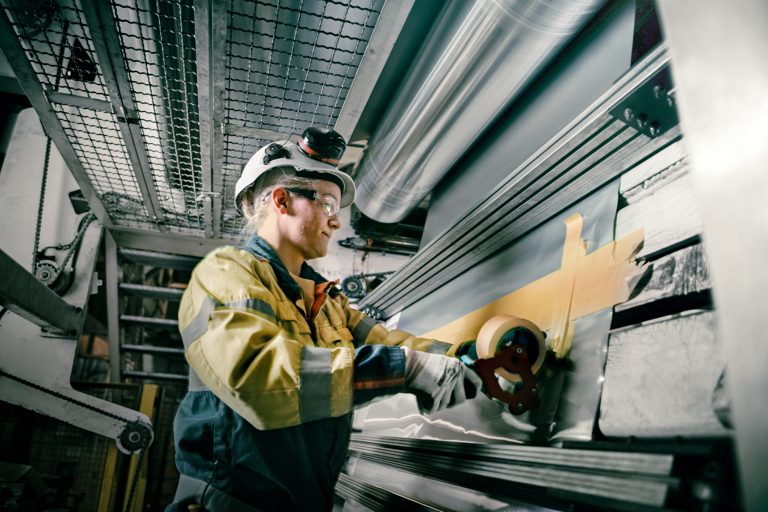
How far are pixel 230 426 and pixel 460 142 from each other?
140cm

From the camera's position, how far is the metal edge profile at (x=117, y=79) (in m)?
1.49

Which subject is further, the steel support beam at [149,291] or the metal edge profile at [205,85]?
the steel support beam at [149,291]

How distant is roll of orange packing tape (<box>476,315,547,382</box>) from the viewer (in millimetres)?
1101

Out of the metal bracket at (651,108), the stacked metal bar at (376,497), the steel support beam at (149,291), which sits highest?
the metal bracket at (651,108)

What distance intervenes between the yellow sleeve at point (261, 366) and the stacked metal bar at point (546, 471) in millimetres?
383

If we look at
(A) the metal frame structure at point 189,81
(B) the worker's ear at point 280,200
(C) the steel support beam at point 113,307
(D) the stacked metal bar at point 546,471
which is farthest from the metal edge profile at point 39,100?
(D) the stacked metal bar at point 546,471

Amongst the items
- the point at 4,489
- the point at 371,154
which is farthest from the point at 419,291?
the point at 4,489

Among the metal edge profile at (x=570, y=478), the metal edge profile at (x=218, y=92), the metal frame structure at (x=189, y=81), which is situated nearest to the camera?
the metal edge profile at (x=570, y=478)

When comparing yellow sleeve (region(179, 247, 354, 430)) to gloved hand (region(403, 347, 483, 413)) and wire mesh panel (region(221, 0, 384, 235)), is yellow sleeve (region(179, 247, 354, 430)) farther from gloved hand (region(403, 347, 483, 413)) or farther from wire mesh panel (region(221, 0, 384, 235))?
wire mesh panel (region(221, 0, 384, 235))

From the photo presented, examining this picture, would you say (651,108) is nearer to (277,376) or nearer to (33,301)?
(277,376)

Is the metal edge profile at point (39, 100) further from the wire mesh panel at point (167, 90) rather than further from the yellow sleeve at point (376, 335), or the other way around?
the yellow sleeve at point (376, 335)

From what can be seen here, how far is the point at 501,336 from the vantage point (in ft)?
3.66

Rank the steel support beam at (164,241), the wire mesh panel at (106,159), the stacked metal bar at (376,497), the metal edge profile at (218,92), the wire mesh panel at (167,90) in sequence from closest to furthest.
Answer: the stacked metal bar at (376,497), the metal edge profile at (218,92), the wire mesh panel at (167,90), the wire mesh panel at (106,159), the steel support beam at (164,241)

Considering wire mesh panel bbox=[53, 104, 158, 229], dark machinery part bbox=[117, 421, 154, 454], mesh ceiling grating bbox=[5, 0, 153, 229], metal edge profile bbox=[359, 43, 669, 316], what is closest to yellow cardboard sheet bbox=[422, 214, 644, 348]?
metal edge profile bbox=[359, 43, 669, 316]
